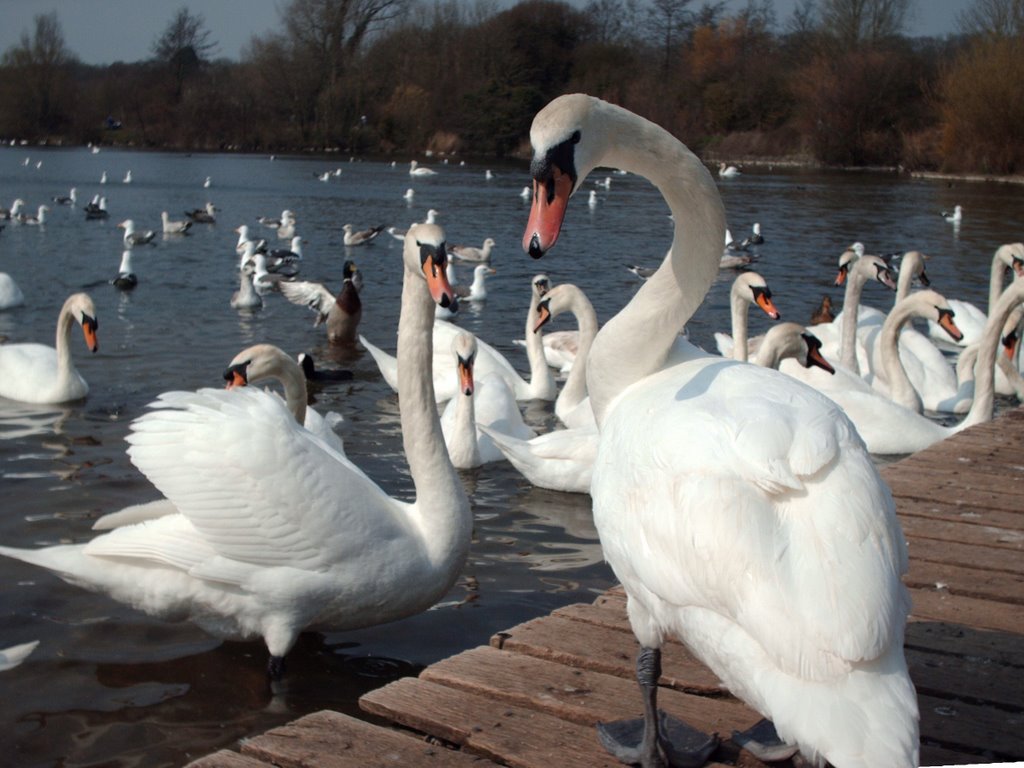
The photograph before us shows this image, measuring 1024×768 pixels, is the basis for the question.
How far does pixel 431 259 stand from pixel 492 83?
67.1 metres

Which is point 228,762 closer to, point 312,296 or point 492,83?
point 312,296

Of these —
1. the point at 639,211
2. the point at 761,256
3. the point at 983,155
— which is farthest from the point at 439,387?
the point at 983,155

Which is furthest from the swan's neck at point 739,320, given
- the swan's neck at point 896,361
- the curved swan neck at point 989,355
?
the curved swan neck at point 989,355

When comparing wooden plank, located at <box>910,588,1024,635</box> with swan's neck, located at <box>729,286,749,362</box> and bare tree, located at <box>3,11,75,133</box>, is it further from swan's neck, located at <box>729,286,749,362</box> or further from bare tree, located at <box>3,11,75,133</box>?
bare tree, located at <box>3,11,75,133</box>

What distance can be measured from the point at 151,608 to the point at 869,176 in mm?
46692

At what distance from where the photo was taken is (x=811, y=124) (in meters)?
56.4

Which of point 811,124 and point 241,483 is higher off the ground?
point 811,124

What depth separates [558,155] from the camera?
272cm

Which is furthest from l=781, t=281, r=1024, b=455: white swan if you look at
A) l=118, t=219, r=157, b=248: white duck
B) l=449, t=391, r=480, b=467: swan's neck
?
l=118, t=219, r=157, b=248: white duck

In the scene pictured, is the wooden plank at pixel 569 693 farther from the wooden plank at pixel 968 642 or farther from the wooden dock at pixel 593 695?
the wooden plank at pixel 968 642

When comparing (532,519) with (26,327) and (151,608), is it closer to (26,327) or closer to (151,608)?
(151,608)

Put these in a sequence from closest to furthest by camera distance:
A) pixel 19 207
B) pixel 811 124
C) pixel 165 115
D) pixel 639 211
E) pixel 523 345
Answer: pixel 523 345, pixel 19 207, pixel 639 211, pixel 811 124, pixel 165 115

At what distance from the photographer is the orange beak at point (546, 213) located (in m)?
2.54

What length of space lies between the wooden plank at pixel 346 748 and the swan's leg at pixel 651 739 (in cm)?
29
